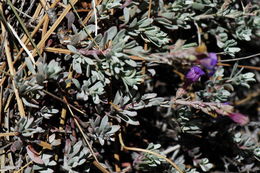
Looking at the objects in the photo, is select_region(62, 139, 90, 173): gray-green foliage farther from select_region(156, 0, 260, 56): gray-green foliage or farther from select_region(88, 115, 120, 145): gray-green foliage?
select_region(156, 0, 260, 56): gray-green foliage

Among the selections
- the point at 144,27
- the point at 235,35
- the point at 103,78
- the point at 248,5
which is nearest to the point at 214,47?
the point at 235,35

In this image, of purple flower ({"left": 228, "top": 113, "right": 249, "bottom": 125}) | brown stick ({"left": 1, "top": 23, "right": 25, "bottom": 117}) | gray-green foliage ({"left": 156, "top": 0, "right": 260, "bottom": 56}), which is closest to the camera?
purple flower ({"left": 228, "top": 113, "right": 249, "bottom": 125})

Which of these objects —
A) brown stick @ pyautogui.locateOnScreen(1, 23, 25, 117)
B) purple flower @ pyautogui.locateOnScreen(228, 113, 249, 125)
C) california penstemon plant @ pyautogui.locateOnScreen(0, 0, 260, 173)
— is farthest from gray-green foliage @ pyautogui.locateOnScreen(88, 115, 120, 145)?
purple flower @ pyautogui.locateOnScreen(228, 113, 249, 125)

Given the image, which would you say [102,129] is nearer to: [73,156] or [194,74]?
[73,156]

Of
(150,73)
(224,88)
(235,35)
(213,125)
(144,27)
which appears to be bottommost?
(213,125)

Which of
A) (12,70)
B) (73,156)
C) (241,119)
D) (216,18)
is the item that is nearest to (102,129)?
(73,156)

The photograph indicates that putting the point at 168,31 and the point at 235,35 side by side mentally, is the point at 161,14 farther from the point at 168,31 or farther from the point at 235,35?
the point at 235,35

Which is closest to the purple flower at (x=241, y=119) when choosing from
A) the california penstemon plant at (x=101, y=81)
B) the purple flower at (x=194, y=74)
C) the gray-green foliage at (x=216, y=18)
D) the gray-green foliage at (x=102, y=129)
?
the california penstemon plant at (x=101, y=81)

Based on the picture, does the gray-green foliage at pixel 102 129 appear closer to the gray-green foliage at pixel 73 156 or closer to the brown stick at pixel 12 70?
the gray-green foliage at pixel 73 156
